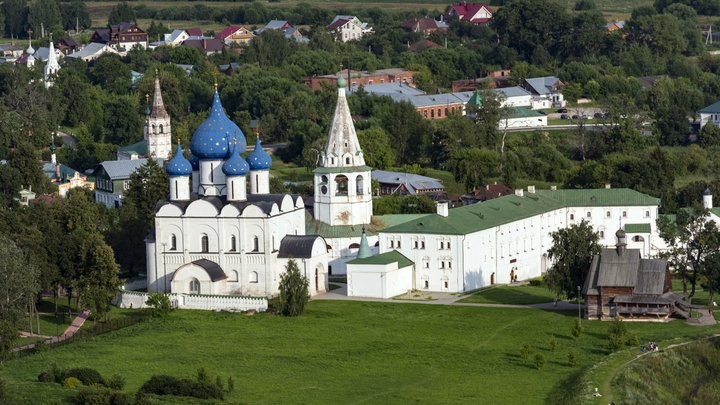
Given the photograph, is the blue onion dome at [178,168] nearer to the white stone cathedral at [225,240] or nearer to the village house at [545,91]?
the white stone cathedral at [225,240]

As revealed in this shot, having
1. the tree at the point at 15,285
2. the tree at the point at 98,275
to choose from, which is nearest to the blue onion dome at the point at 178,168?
the tree at the point at 98,275

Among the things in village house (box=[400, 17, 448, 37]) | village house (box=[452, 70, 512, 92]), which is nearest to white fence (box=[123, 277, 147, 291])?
village house (box=[452, 70, 512, 92])

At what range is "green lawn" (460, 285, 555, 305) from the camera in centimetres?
6258

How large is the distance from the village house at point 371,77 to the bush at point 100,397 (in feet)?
252

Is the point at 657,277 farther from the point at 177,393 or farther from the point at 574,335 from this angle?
the point at 177,393

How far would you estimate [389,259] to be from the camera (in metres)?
64.1

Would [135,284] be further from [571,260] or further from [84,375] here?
[571,260]

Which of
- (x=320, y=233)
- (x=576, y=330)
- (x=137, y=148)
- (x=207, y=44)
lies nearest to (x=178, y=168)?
(x=320, y=233)

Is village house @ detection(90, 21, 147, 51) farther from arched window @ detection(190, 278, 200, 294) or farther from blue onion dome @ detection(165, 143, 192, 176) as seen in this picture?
arched window @ detection(190, 278, 200, 294)

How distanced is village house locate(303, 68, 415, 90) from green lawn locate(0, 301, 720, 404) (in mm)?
61254

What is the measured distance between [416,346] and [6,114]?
Result: 52623 mm

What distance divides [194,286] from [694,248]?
19.1m

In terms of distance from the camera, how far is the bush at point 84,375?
47969 mm

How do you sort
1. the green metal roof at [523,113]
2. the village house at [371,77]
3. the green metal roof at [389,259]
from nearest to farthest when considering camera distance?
the green metal roof at [389,259], the green metal roof at [523,113], the village house at [371,77]
